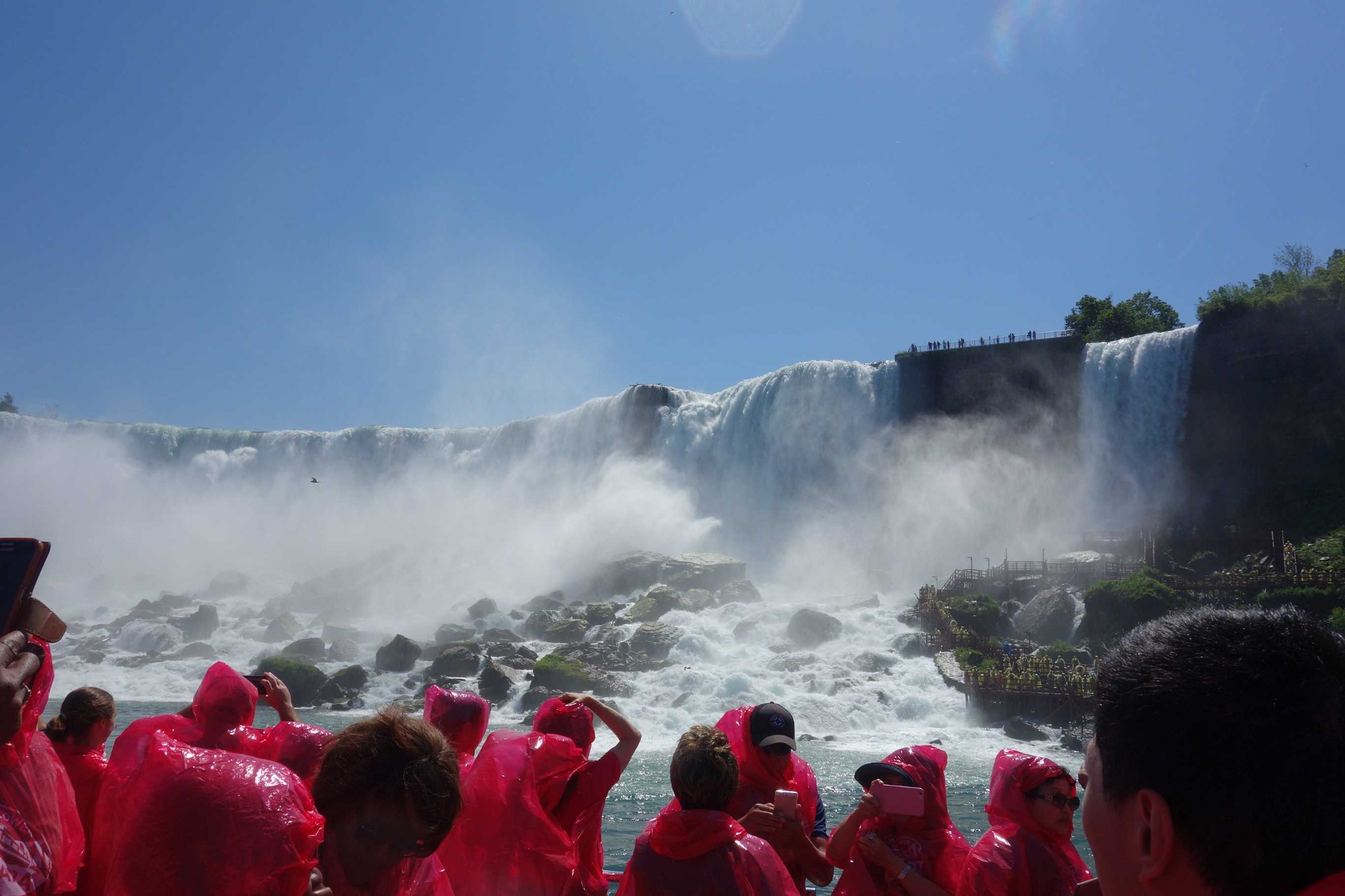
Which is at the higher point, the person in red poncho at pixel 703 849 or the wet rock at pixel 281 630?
the person in red poncho at pixel 703 849

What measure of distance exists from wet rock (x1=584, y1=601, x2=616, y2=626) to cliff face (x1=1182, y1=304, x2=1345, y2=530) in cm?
1934

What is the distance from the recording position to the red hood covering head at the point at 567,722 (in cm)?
304

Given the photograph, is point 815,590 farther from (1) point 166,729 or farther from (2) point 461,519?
(1) point 166,729

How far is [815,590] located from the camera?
3123 cm

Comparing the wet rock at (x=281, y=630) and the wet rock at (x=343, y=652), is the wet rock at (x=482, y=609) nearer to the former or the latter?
the wet rock at (x=343, y=652)

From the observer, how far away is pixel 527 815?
266 cm

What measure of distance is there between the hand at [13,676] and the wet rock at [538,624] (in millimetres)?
24821

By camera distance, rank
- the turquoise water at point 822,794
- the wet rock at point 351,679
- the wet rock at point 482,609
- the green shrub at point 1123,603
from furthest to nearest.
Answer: the wet rock at point 482,609, the wet rock at point 351,679, the green shrub at point 1123,603, the turquoise water at point 822,794

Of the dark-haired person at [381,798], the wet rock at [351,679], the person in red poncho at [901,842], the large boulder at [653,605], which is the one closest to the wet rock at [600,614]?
the large boulder at [653,605]

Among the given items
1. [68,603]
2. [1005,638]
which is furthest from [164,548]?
[1005,638]

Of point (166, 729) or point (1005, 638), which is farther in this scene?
point (1005, 638)

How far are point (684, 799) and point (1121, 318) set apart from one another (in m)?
48.9

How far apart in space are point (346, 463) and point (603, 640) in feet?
91.9

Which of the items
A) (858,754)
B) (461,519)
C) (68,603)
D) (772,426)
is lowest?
(858,754)
